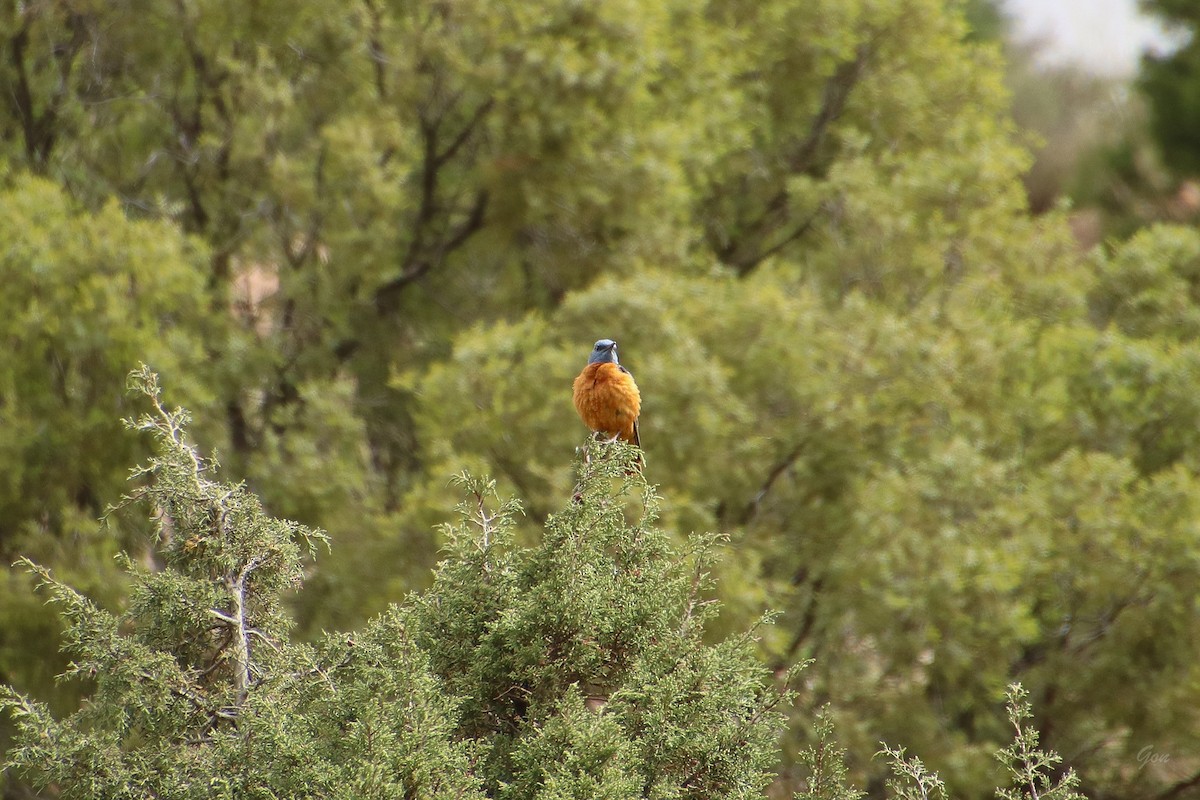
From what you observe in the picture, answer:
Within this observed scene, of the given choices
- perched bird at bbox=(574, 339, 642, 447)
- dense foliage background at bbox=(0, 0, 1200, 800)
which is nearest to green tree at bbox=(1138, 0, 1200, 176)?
dense foliage background at bbox=(0, 0, 1200, 800)

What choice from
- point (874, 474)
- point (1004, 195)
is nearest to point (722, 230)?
point (1004, 195)

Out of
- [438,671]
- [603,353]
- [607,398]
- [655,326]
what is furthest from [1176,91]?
[438,671]

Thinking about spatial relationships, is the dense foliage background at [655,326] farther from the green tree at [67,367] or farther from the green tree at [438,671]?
the green tree at [438,671]

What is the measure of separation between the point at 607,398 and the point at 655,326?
272 inches

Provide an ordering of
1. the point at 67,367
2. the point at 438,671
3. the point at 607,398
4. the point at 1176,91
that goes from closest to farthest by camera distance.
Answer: the point at 438,671 < the point at 607,398 < the point at 67,367 < the point at 1176,91

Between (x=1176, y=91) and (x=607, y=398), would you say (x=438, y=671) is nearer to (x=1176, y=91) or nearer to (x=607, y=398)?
(x=607, y=398)

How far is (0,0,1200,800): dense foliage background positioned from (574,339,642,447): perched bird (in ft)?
17.0

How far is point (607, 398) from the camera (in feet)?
35.0

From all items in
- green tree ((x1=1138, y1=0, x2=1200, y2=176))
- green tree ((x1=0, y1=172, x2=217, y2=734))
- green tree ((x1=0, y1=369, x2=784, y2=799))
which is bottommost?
green tree ((x1=0, y1=369, x2=784, y2=799))

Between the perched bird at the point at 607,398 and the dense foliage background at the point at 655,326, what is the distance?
518 cm

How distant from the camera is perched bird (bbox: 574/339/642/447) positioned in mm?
10672

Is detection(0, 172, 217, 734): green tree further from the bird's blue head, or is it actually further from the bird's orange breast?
the bird's orange breast

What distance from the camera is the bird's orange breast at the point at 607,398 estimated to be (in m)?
10.7

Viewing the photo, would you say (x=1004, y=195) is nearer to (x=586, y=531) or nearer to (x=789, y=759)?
(x=789, y=759)
